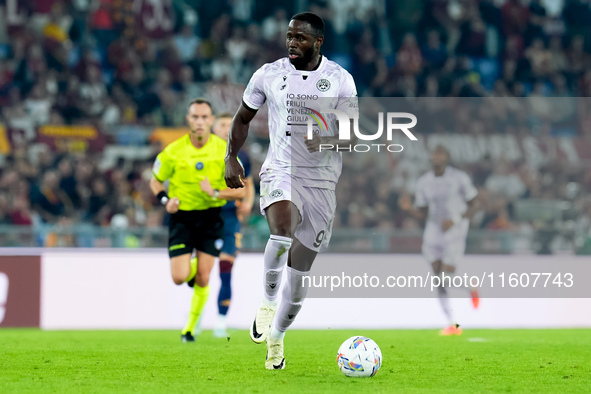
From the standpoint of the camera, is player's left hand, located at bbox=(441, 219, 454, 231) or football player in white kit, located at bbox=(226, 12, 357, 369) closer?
football player in white kit, located at bbox=(226, 12, 357, 369)

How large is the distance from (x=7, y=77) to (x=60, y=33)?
148 cm

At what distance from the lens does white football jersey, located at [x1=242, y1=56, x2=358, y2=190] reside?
20.4 ft

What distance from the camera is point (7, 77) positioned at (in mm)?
17047

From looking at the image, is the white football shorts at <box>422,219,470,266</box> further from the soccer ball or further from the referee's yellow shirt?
the soccer ball

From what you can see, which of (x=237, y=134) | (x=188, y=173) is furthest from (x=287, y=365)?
(x=188, y=173)

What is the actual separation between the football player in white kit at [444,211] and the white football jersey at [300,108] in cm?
556

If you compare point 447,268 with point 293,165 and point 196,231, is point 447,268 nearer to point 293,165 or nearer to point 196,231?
point 196,231

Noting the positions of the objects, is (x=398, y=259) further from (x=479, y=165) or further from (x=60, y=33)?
(x=60, y=33)

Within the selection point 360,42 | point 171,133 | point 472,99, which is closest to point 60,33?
point 171,133

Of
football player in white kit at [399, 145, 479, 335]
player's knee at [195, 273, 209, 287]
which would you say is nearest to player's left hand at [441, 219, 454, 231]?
football player in white kit at [399, 145, 479, 335]

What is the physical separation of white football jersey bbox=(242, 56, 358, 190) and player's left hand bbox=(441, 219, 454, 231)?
18.7 ft

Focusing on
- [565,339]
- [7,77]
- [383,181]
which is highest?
[7,77]

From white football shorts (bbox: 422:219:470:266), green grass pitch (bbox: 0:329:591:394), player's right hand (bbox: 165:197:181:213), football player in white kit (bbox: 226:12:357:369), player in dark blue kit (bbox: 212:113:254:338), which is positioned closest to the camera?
green grass pitch (bbox: 0:329:591:394)

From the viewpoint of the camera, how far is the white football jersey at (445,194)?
11.7 metres
